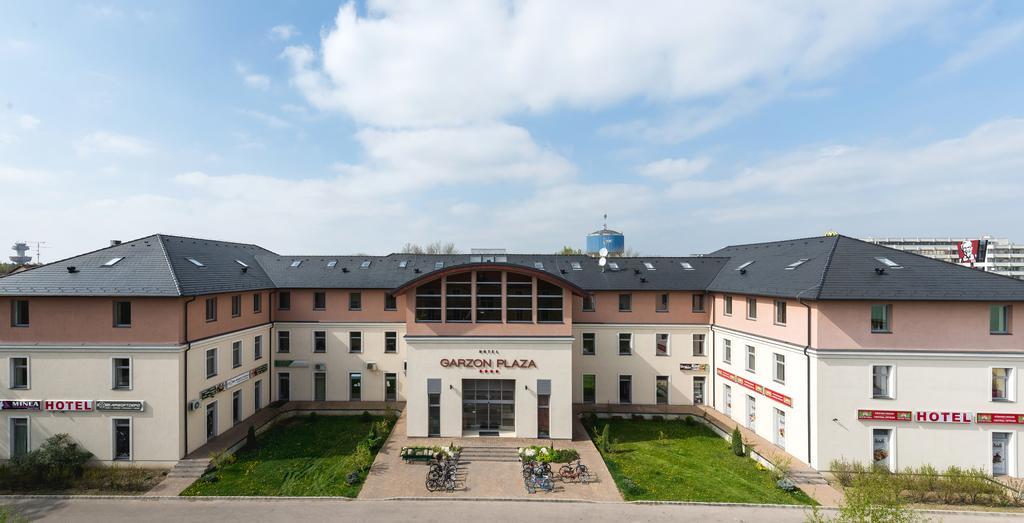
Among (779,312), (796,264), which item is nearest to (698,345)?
(779,312)

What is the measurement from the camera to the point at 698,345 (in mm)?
30234

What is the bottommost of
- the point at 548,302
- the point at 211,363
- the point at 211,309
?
the point at 211,363

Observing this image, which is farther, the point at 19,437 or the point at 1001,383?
the point at 19,437

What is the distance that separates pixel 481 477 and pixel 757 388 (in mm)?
15517

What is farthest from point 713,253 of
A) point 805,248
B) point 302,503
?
point 302,503

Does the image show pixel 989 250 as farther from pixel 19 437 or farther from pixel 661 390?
pixel 19 437

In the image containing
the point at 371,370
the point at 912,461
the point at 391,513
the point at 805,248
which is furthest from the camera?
the point at 371,370

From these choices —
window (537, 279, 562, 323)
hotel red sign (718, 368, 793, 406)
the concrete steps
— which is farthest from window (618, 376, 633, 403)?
the concrete steps

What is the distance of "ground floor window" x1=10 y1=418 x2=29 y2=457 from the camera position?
20.6 m

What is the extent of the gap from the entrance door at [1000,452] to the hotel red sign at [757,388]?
8.26 m

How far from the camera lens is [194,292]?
2139cm

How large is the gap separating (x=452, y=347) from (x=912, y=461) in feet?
71.6

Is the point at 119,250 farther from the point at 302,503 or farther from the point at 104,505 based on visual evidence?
the point at 302,503

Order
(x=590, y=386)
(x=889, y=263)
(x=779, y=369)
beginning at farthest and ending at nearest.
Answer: (x=590, y=386)
(x=779, y=369)
(x=889, y=263)
